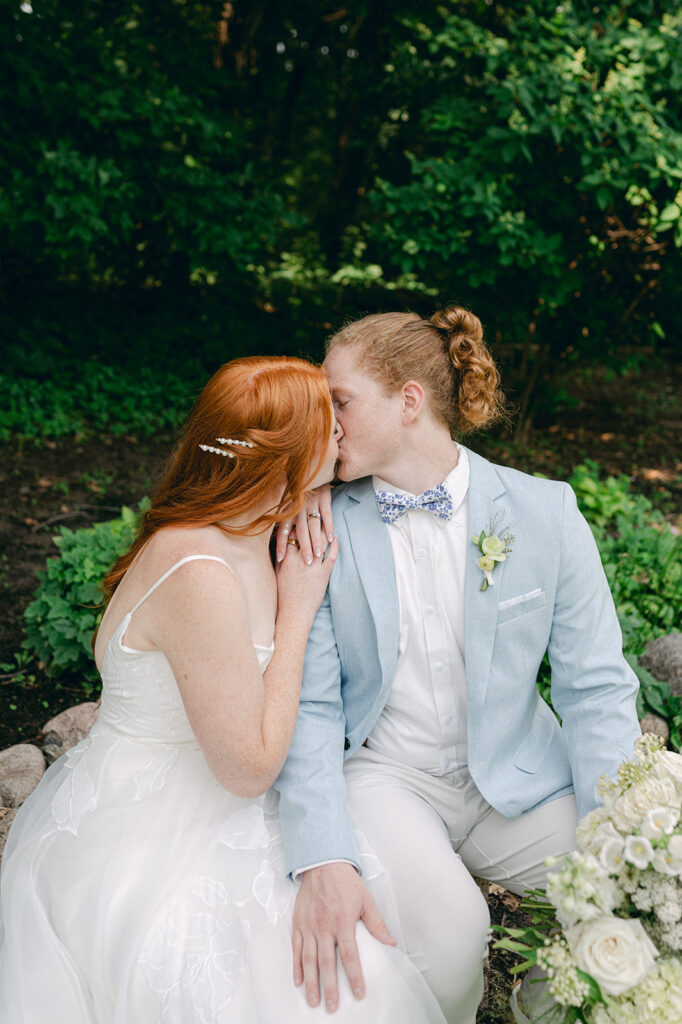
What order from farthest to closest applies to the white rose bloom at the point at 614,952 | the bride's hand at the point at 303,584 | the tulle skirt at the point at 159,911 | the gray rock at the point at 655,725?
the gray rock at the point at 655,725 < the bride's hand at the point at 303,584 < the tulle skirt at the point at 159,911 < the white rose bloom at the point at 614,952

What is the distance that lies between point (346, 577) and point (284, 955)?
95cm

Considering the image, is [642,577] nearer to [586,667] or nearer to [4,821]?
[586,667]

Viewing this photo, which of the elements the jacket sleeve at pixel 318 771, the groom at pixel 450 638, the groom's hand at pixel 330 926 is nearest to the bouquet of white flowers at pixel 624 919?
the groom's hand at pixel 330 926

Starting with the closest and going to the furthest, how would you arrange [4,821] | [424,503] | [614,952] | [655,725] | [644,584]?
[614,952]
[424,503]
[4,821]
[655,725]
[644,584]

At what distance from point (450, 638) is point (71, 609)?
208 centimetres

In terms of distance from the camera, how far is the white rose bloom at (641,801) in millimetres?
1389

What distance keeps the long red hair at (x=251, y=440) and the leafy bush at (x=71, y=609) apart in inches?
65.5

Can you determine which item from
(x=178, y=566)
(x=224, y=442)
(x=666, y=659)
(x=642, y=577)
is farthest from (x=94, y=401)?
(x=178, y=566)

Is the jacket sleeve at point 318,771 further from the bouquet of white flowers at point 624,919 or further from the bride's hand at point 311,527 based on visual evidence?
the bouquet of white flowers at point 624,919

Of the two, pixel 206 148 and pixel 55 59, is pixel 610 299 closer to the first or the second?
pixel 206 148

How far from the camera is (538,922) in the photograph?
1.73 meters

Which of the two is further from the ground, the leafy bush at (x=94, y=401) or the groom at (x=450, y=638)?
the groom at (x=450, y=638)

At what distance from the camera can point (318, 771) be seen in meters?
2.00

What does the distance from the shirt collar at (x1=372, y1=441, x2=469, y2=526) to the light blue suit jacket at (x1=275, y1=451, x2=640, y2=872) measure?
4 centimetres
